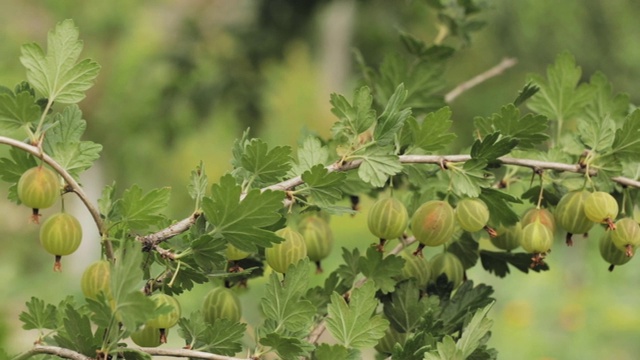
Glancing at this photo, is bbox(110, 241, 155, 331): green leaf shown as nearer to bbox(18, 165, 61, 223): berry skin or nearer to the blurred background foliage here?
bbox(18, 165, 61, 223): berry skin

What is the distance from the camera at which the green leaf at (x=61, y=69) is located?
2.17ft

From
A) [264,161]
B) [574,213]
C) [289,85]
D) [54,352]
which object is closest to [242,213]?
[264,161]

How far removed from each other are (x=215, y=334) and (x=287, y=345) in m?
0.06

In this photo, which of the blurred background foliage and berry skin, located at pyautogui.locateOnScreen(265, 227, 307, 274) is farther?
the blurred background foliage

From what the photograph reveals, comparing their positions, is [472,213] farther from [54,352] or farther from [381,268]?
[54,352]

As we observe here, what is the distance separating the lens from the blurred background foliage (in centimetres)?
249

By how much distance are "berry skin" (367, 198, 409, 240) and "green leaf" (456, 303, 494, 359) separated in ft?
0.32

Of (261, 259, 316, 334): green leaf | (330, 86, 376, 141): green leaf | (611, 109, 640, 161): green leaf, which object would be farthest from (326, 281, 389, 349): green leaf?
(611, 109, 640, 161): green leaf

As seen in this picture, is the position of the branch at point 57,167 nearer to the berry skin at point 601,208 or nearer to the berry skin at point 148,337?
the berry skin at point 148,337

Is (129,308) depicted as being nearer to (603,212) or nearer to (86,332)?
(86,332)

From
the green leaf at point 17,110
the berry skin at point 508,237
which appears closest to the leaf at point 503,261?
the berry skin at point 508,237

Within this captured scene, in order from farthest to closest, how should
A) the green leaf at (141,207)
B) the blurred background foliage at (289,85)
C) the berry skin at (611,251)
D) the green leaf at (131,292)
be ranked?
the blurred background foliage at (289,85), the berry skin at (611,251), the green leaf at (141,207), the green leaf at (131,292)

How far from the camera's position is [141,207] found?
2.17 feet

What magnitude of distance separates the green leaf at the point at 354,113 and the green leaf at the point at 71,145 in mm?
192
